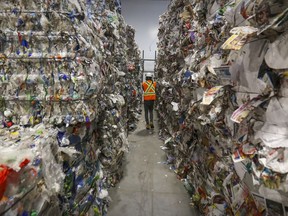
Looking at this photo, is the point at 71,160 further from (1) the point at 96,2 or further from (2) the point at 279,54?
(1) the point at 96,2

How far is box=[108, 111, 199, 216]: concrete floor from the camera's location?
233cm

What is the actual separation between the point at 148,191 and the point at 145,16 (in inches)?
→ 352

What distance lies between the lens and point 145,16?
32.0ft

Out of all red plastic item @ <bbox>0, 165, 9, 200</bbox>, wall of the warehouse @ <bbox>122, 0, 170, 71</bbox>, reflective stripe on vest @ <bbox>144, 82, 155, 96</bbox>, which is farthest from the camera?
wall of the warehouse @ <bbox>122, 0, 170, 71</bbox>

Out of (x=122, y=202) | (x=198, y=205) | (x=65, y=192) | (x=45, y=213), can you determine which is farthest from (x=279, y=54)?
(x=122, y=202)

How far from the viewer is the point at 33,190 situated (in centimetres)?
86

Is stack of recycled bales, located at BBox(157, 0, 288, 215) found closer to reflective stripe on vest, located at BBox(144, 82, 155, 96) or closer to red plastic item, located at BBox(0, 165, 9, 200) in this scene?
red plastic item, located at BBox(0, 165, 9, 200)

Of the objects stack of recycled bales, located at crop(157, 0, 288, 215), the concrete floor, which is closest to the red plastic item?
stack of recycled bales, located at crop(157, 0, 288, 215)

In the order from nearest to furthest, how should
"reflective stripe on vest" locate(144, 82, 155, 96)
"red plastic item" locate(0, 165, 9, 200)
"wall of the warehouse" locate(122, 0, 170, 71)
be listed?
"red plastic item" locate(0, 165, 9, 200), "reflective stripe on vest" locate(144, 82, 155, 96), "wall of the warehouse" locate(122, 0, 170, 71)

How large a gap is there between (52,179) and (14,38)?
98 centimetres

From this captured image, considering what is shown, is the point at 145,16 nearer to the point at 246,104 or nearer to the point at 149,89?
the point at 149,89

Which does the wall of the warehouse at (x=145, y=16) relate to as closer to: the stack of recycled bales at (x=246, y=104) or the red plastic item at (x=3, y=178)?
the stack of recycled bales at (x=246, y=104)

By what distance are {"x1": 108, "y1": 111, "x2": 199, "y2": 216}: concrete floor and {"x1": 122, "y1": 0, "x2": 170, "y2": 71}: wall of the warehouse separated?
24.4 ft

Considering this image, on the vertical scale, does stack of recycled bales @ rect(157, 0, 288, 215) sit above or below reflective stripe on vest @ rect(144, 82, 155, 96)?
above
